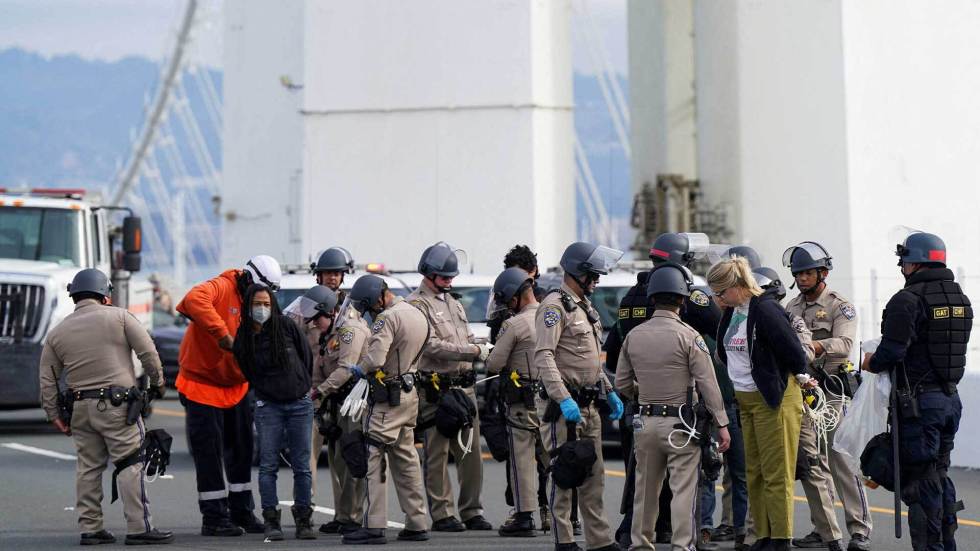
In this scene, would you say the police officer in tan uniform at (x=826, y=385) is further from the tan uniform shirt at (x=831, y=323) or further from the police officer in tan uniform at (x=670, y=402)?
the police officer in tan uniform at (x=670, y=402)

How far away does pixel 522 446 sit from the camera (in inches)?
456

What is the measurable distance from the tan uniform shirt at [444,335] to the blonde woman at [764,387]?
2187mm

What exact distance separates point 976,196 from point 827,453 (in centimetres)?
1668

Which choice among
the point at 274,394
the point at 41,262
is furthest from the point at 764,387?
the point at 41,262

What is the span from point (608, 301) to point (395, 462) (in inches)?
236

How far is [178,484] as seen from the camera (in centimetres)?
1516

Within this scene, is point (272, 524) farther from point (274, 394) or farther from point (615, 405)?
point (615, 405)

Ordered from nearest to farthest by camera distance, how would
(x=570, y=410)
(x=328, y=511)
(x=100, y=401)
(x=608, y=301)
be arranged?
1. (x=570, y=410)
2. (x=100, y=401)
3. (x=328, y=511)
4. (x=608, y=301)

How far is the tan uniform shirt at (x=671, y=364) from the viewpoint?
9.79m

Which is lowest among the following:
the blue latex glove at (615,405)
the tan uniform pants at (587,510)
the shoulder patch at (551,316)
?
the tan uniform pants at (587,510)

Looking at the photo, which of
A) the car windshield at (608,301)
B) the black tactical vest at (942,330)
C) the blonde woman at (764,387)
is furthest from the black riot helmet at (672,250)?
the car windshield at (608,301)

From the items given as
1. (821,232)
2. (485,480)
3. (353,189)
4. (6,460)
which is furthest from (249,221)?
(485,480)

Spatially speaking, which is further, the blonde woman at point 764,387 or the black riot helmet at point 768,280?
the black riot helmet at point 768,280

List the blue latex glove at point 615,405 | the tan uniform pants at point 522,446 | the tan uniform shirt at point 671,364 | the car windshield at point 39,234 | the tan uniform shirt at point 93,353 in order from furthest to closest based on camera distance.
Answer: the car windshield at point 39,234 < the tan uniform pants at point 522,446 < the tan uniform shirt at point 93,353 < the blue latex glove at point 615,405 < the tan uniform shirt at point 671,364
